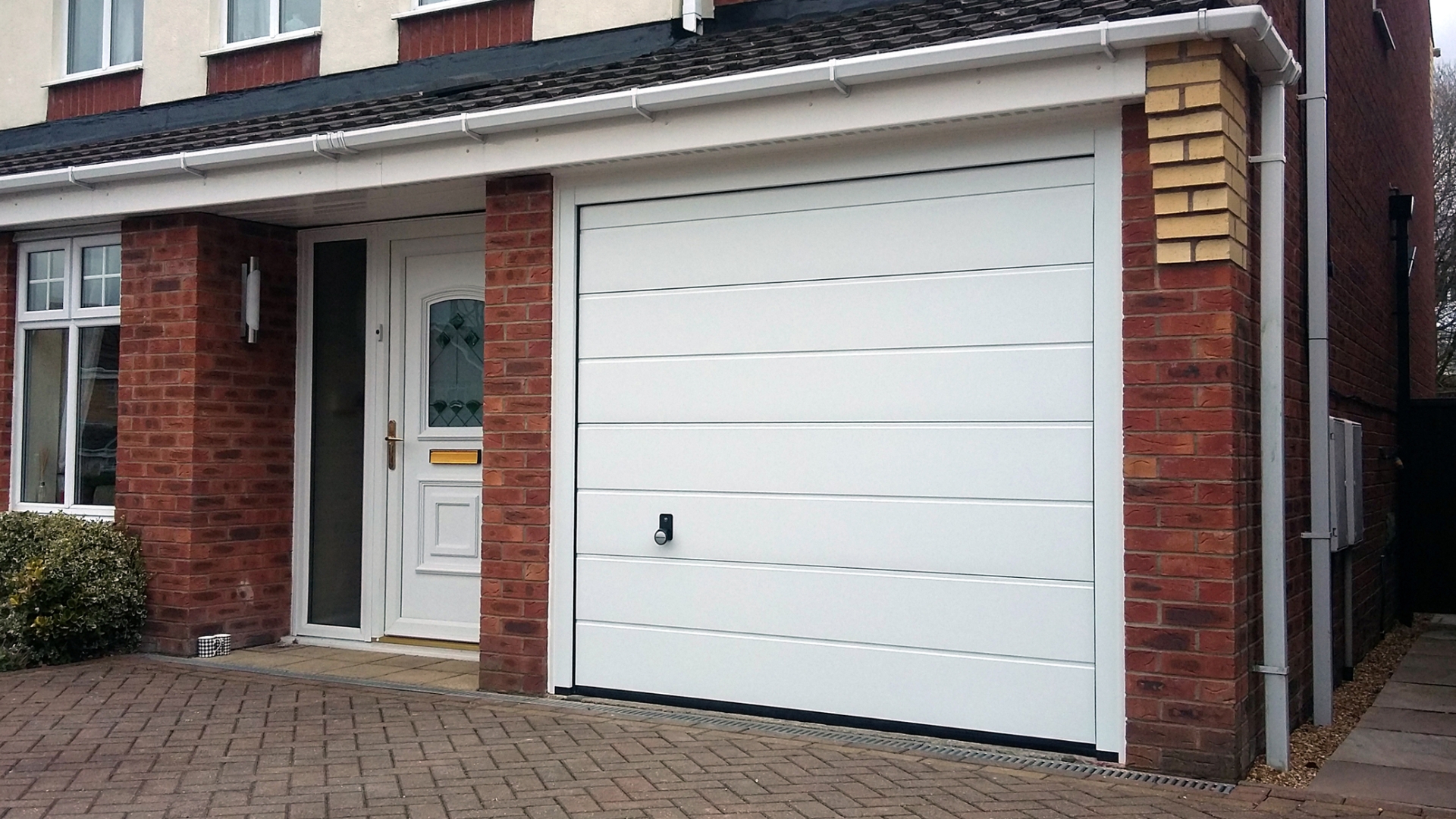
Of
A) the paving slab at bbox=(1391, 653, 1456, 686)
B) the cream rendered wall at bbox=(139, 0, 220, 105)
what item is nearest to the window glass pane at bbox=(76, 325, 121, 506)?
the cream rendered wall at bbox=(139, 0, 220, 105)

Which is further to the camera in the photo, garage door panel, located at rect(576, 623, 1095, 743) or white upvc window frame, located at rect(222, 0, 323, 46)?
white upvc window frame, located at rect(222, 0, 323, 46)

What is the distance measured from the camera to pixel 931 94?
538cm

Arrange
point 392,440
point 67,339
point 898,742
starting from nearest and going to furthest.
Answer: point 898,742
point 392,440
point 67,339

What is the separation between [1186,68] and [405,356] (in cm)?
493

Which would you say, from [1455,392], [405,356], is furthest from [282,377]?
[1455,392]

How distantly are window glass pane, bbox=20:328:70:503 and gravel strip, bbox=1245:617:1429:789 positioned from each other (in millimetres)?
7604

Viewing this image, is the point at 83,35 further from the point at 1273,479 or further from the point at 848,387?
the point at 1273,479

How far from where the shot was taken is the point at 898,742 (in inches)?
216

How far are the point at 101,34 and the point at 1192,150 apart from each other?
27.0 feet

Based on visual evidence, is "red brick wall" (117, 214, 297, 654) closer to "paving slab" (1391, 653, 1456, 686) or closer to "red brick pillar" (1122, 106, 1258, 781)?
"red brick pillar" (1122, 106, 1258, 781)

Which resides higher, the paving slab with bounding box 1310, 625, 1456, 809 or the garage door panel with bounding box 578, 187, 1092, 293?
the garage door panel with bounding box 578, 187, 1092, 293

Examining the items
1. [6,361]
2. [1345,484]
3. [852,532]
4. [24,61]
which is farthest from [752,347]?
[24,61]

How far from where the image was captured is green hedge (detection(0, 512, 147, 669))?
289 inches

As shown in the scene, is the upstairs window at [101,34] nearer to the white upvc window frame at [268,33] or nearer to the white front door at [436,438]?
the white upvc window frame at [268,33]
